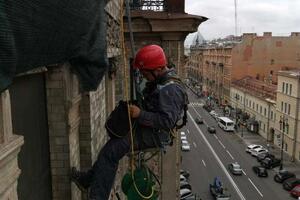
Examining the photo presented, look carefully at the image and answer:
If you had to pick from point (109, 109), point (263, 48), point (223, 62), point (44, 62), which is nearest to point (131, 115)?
point (44, 62)

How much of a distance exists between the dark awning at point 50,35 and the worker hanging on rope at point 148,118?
1.91 feet

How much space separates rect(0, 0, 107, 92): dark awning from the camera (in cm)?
228

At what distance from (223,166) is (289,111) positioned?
354 inches

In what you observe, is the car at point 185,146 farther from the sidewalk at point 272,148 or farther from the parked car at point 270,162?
the parked car at point 270,162

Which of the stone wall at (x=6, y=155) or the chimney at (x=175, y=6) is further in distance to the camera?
the chimney at (x=175, y=6)

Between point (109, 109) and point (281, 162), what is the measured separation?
3044 cm

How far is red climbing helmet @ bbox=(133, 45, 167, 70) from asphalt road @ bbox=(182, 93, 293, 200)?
27037mm

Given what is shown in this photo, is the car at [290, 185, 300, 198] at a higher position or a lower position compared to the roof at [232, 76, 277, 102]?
lower

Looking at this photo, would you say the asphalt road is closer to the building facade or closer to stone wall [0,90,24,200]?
the building facade

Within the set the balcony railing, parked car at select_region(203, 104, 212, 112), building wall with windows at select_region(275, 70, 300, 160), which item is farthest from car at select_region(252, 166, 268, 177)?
parked car at select_region(203, 104, 212, 112)

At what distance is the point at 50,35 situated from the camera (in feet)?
9.98

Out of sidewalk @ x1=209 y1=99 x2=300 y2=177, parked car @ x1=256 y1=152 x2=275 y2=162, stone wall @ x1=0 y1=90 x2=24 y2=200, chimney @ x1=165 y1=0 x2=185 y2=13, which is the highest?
chimney @ x1=165 y1=0 x2=185 y2=13

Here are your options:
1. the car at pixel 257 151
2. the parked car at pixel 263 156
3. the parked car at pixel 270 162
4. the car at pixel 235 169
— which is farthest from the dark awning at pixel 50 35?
the car at pixel 257 151

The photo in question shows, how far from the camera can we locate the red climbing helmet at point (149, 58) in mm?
4723
